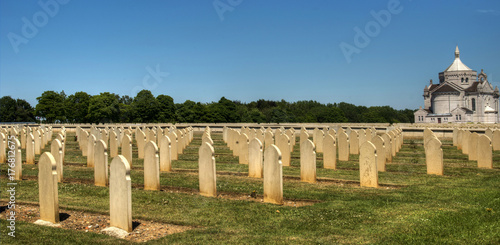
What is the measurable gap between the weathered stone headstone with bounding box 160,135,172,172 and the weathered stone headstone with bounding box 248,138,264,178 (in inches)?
129

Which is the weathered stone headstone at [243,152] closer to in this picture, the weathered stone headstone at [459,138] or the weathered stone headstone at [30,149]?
the weathered stone headstone at [30,149]

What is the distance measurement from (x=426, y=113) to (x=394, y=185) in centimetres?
10027

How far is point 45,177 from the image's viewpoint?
313 inches

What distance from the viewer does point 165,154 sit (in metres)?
14.8

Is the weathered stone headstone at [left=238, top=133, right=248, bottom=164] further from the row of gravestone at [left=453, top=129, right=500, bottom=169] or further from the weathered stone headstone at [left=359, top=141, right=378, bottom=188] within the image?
the row of gravestone at [left=453, top=129, right=500, bottom=169]

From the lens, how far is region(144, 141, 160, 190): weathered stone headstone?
10984 millimetres

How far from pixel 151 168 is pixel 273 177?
3.58 meters

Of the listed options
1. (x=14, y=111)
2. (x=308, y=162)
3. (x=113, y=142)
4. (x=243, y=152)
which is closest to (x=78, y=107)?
(x=14, y=111)

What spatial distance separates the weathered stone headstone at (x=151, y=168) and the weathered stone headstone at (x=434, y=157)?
31.0 ft

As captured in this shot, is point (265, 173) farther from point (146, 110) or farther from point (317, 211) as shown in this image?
point (146, 110)

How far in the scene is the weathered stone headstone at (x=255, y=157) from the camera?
42.2 ft

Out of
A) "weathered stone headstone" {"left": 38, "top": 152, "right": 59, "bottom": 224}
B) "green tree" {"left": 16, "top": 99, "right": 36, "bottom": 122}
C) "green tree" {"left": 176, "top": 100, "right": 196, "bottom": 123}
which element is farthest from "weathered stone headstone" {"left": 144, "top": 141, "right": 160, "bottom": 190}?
"green tree" {"left": 16, "top": 99, "right": 36, "bottom": 122}

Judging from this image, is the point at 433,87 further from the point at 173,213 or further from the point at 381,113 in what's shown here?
the point at 173,213

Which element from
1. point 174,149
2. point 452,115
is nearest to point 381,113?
point 452,115
